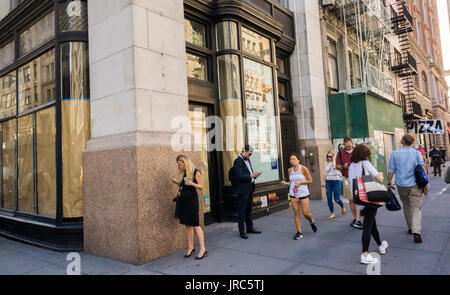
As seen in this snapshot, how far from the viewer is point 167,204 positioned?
5375mm

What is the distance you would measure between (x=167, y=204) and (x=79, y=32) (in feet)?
12.8

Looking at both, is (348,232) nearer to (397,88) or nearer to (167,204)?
(167,204)

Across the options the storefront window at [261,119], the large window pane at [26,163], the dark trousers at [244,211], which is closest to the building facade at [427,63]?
the storefront window at [261,119]

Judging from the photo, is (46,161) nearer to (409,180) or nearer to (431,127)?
(409,180)

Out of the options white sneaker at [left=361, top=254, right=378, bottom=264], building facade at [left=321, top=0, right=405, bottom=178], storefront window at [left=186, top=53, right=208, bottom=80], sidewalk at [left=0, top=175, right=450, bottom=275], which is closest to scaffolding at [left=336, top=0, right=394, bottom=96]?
building facade at [left=321, top=0, right=405, bottom=178]

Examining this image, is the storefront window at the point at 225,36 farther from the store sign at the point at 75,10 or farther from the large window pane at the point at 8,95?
the large window pane at the point at 8,95

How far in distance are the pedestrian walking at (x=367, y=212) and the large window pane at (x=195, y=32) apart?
487cm

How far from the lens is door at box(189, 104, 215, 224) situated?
24.5 feet

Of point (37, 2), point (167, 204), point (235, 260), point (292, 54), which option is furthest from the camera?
point (292, 54)

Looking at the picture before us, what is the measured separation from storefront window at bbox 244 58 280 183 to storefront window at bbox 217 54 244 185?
0.44m

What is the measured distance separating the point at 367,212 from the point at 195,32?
587 centimetres

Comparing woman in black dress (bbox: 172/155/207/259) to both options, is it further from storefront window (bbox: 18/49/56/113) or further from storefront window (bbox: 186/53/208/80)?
storefront window (bbox: 18/49/56/113)
